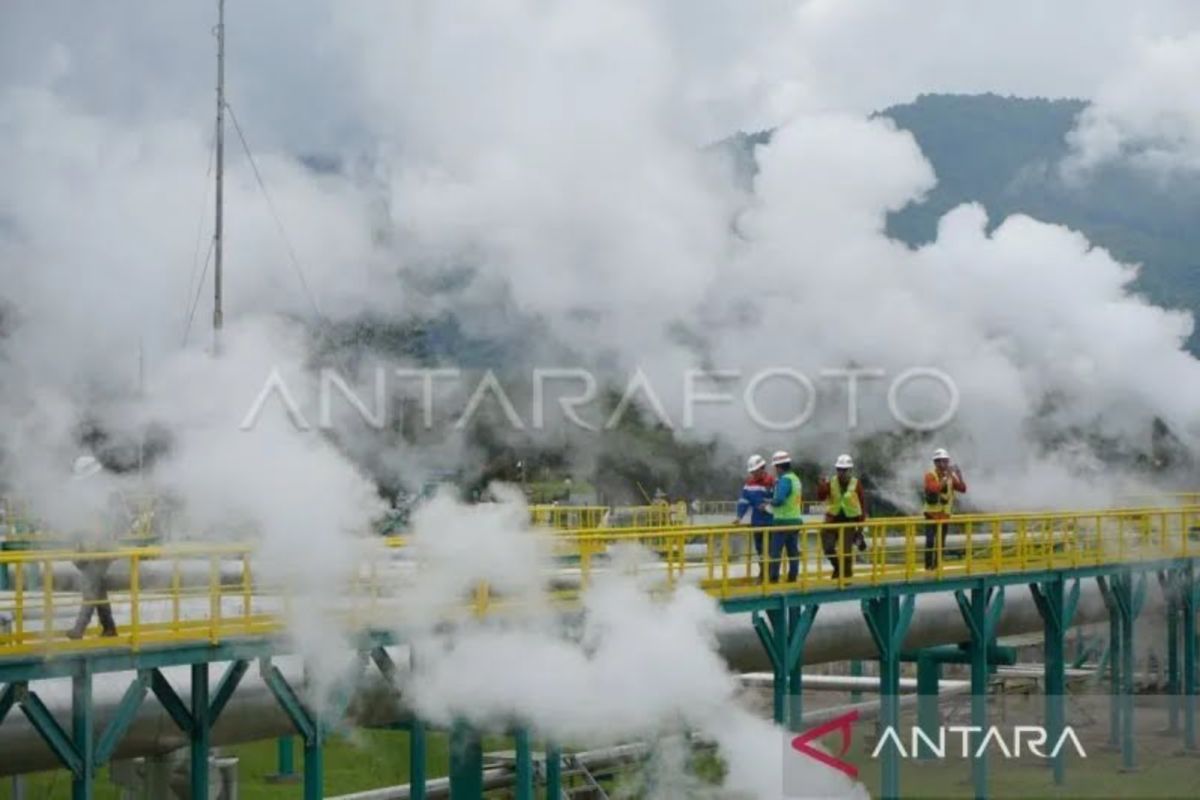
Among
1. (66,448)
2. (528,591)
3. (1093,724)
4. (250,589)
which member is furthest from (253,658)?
(1093,724)

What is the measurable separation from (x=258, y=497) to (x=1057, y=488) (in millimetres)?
22069

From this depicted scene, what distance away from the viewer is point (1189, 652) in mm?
31359

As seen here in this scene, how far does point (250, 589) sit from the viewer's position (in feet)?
55.1

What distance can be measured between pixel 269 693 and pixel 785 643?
6.40 metres

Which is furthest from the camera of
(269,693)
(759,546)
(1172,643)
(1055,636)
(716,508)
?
(716,508)

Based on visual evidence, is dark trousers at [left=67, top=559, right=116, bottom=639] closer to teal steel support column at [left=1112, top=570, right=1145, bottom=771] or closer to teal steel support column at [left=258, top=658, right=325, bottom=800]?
teal steel support column at [left=258, top=658, right=325, bottom=800]

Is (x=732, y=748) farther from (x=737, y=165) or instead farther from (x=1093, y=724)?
(x=737, y=165)

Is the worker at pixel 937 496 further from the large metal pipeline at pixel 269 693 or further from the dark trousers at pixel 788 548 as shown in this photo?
the dark trousers at pixel 788 548

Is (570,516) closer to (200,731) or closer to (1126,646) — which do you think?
(1126,646)

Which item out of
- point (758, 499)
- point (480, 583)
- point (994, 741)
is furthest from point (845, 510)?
point (994, 741)

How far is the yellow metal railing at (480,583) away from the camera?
52.9 feet

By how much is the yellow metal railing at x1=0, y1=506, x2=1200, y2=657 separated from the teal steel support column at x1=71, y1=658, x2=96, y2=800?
11.1 inches

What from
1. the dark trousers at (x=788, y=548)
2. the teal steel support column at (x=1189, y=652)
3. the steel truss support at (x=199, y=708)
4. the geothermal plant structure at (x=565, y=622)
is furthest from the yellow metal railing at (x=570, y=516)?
the steel truss support at (x=199, y=708)

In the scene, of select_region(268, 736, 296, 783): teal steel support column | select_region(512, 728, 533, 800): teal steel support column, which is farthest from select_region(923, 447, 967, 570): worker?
select_region(268, 736, 296, 783): teal steel support column
